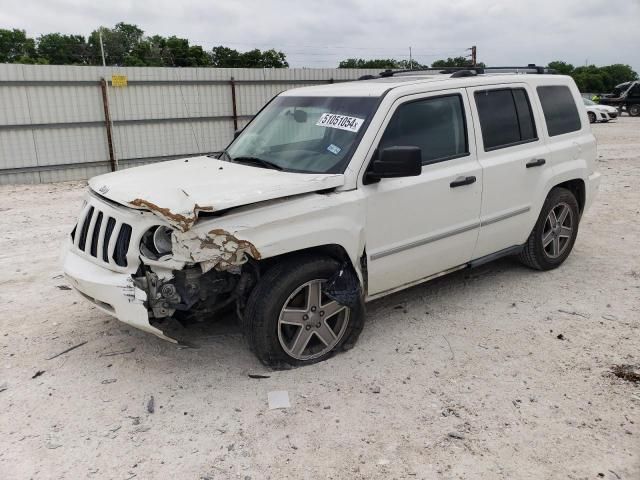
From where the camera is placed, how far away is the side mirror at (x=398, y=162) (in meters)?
3.72

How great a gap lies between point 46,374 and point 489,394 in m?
2.91

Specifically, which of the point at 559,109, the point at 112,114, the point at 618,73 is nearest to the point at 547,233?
the point at 559,109

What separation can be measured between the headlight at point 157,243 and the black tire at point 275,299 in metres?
0.61

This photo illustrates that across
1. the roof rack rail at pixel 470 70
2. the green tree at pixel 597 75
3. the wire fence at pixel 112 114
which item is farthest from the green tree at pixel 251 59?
the roof rack rail at pixel 470 70

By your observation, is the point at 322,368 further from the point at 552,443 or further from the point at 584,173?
the point at 584,173

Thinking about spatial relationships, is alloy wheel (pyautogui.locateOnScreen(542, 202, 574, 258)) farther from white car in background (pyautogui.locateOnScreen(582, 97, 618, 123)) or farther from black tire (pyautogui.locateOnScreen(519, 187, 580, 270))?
white car in background (pyautogui.locateOnScreen(582, 97, 618, 123))

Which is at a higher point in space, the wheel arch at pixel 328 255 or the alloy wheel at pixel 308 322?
the wheel arch at pixel 328 255

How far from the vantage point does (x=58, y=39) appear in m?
61.0

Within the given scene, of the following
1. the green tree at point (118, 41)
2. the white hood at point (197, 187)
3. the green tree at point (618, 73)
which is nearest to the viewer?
the white hood at point (197, 187)

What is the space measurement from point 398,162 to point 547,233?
2508mm

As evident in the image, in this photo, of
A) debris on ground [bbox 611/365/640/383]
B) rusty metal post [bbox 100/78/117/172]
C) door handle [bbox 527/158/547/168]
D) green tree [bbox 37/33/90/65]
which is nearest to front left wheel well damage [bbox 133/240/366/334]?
debris on ground [bbox 611/365/640/383]

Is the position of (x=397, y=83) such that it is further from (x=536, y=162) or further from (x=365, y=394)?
(x=365, y=394)

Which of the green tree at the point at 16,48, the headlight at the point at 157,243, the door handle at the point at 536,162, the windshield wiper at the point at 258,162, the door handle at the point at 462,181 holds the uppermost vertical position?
the green tree at the point at 16,48

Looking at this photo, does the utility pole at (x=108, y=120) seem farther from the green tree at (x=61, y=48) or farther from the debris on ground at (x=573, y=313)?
the green tree at (x=61, y=48)
